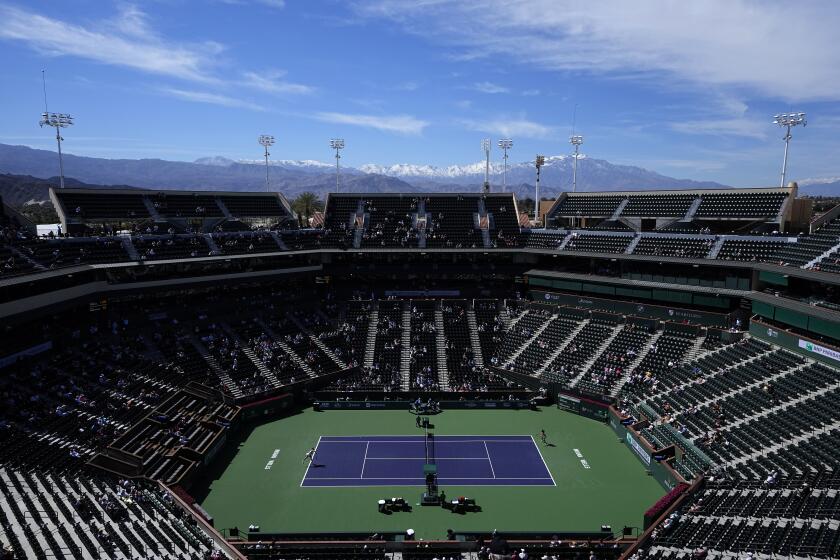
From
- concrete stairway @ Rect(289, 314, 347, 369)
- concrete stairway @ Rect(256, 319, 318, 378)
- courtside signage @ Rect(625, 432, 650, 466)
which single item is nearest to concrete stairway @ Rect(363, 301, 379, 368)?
concrete stairway @ Rect(289, 314, 347, 369)

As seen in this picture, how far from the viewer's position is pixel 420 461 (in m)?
32.7

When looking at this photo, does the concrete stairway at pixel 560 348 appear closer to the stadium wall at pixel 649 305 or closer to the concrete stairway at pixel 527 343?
the stadium wall at pixel 649 305

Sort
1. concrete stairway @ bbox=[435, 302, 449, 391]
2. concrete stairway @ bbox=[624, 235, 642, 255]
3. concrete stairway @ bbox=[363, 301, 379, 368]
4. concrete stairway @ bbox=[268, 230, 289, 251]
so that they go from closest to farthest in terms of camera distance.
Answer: concrete stairway @ bbox=[435, 302, 449, 391]
concrete stairway @ bbox=[363, 301, 379, 368]
concrete stairway @ bbox=[624, 235, 642, 255]
concrete stairway @ bbox=[268, 230, 289, 251]

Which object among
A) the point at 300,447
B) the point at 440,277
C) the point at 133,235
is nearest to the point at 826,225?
the point at 440,277

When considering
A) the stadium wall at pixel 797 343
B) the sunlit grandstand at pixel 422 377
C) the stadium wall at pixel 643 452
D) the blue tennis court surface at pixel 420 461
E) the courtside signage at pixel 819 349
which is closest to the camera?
the sunlit grandstand at pixel 422 377

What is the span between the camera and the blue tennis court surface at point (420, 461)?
30391 millimetres

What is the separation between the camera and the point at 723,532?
69.5 feet

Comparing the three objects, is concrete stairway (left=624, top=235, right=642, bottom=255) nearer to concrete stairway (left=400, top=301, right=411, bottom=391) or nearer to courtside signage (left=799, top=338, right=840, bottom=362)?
courtside signage (left=799, top=338, right=840, bottom=362)

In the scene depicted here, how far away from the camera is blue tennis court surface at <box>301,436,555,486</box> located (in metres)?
30.4

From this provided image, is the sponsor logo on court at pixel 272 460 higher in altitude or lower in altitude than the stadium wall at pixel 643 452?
lower

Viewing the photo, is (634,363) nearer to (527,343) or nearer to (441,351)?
(527,343)

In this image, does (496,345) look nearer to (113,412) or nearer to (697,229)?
(697,229)

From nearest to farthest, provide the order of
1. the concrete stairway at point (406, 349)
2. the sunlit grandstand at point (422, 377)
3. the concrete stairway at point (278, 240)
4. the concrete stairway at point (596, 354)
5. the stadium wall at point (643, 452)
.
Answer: the sunlit grandstand at point (422, 377)
the stadium wall at point (643, 452)
the concrete stairway at point (596, 354)
the concrete stairway at point (406, 349)
the concrete stairway at point (278, 240)

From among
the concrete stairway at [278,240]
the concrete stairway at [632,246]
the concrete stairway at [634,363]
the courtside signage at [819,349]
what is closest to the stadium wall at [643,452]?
the concrete stairway at [634,363]
